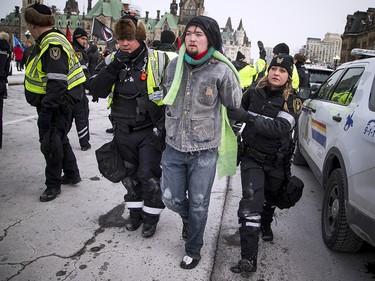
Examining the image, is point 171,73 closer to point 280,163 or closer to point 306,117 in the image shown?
point 280,163

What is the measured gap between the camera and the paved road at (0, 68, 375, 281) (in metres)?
2.68

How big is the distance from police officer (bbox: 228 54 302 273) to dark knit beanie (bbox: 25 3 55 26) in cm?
244

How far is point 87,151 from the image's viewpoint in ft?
19.9

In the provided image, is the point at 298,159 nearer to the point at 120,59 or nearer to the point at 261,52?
the point at 261,52

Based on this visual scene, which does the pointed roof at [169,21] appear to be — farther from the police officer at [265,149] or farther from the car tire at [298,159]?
the police officer at [265,149]

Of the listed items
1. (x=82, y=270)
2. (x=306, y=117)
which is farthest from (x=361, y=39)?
(x=82, y=270)

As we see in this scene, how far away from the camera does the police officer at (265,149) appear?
8.92 ft

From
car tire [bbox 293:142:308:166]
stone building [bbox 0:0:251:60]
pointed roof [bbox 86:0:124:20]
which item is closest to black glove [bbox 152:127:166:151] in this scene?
car tire [bbox 293:142:308:166]

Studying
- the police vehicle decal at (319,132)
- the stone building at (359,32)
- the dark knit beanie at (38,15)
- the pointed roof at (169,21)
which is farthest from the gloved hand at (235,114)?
the pointed roof at (169,21)

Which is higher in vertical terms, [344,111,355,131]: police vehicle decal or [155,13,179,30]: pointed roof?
[155,13,179,30]: pointed roof

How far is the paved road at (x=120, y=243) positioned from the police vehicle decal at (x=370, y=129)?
127cm

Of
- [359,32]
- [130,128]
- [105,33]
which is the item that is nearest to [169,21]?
[359,32]

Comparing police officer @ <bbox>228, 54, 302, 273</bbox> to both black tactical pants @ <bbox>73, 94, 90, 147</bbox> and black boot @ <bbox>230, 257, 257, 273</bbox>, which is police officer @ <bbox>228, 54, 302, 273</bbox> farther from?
black tactical pants @ <bbox>73, 94, 90, 147</bbox>

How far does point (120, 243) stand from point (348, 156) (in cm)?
222
